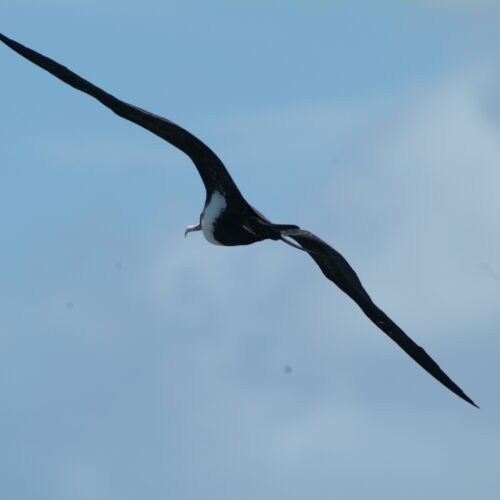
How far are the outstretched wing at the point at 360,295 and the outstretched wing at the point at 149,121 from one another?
1335 millimetres

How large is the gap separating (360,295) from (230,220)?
6.50ft

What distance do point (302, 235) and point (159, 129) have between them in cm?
218

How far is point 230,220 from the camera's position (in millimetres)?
21859

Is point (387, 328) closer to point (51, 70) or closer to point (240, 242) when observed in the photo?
point (240, 242)

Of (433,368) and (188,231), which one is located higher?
(188,231)

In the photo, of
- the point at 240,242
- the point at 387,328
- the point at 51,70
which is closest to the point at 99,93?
the point at 51,70

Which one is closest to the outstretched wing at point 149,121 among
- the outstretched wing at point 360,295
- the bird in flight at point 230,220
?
the bird in flight at point 230,220

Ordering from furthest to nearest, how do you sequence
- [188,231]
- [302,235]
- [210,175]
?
[188,231], [210,175], [302,235]

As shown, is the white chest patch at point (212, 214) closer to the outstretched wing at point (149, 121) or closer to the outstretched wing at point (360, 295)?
the outstretched wing at point (149, 121)

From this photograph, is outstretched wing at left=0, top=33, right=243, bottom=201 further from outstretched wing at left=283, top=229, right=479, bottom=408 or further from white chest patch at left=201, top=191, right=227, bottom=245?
outstretched wing at left=283, top=229, right=479, bottom=408

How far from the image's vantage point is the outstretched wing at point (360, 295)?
20.3m

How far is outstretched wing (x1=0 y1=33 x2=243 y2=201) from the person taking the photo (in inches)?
808

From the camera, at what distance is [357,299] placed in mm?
21750

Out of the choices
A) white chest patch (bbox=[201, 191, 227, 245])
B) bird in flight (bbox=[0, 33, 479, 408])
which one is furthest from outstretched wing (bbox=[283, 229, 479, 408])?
white chest patch (bbox=[201, 191, 227, 245])
